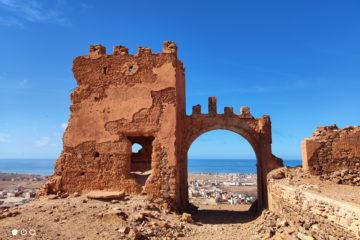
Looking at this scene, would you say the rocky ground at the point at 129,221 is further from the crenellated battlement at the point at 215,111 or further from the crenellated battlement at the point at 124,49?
the crenellated battlement at the point at 124,49

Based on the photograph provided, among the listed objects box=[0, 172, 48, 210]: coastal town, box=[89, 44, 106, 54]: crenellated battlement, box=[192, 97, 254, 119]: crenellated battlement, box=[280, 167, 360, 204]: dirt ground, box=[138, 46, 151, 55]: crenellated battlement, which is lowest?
box=[0, 172, 48, 210]: coastal town

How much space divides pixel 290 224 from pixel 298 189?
105 centimetres

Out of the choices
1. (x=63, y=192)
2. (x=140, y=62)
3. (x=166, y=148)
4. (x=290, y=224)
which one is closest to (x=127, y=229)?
(x=166, y=148)

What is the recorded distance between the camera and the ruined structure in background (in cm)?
784

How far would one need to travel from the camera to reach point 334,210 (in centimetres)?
471

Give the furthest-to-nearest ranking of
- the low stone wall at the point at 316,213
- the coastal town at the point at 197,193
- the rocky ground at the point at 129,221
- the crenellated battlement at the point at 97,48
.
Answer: the coastal town at the point at 197,193
the crenellated battlement at the point at 97,48
the rocky ground at the point at 129,221
the low stone wall at the point at 316,213

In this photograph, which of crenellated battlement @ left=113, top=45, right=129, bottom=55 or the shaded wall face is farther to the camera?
crenellated battlement @ left=113, top=45, right=129, bottom=55

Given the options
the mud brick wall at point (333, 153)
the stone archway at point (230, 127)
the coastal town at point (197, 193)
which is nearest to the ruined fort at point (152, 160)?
the mud brick wall at point (333, 153)

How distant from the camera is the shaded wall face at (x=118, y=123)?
7.84 meters

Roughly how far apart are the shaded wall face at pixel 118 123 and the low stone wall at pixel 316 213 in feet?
11.2

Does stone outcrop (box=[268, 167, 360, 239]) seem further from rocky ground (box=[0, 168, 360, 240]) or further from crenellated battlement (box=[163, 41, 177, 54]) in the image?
crenellated battlement (box=[163, 41, 177, 54])

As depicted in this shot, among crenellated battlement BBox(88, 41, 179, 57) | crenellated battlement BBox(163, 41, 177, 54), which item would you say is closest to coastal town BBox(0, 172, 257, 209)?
crenellated battlement BBox(88, 41, 179, 57)

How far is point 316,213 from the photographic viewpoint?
17.6 ft

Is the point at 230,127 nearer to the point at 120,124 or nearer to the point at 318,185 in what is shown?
the point at 318,185
